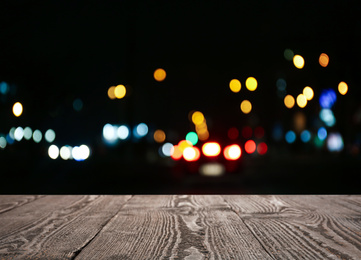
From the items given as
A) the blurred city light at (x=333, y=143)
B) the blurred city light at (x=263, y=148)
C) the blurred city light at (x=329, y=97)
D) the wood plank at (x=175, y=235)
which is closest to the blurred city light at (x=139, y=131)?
the blurred city light at (x=329, y=97)

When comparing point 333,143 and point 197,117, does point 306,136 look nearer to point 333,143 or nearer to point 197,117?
point 333,143

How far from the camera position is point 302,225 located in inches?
100

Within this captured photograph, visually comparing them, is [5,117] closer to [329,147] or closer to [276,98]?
[276,98]

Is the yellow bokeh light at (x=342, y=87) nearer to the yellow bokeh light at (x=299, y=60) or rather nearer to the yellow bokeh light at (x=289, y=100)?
the yellow bokeh light at (x=299, y=60)

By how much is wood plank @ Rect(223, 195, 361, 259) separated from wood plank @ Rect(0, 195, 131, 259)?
0.87 metres

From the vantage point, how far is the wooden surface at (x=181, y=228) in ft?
6.59

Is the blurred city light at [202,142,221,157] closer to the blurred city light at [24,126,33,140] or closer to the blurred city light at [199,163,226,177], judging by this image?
the blurred city light at [199,163,226,177]

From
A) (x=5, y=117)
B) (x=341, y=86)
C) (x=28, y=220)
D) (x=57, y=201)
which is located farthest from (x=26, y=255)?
(x=5, y=117)

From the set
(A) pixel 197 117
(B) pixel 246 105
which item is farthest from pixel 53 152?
(A) pixel 197 117

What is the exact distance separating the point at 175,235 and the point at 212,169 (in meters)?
11.7

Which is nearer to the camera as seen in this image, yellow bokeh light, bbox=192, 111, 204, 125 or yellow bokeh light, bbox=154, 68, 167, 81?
yellow bokeh light, bbox=154, 68, 167, 81

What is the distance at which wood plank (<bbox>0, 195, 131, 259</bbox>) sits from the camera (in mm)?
2043

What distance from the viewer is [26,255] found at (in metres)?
1.96

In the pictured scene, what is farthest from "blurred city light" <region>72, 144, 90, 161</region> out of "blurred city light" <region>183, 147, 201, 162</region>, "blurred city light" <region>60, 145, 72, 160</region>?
"blurred city light" <region>183, 147, 201, 162</region>
